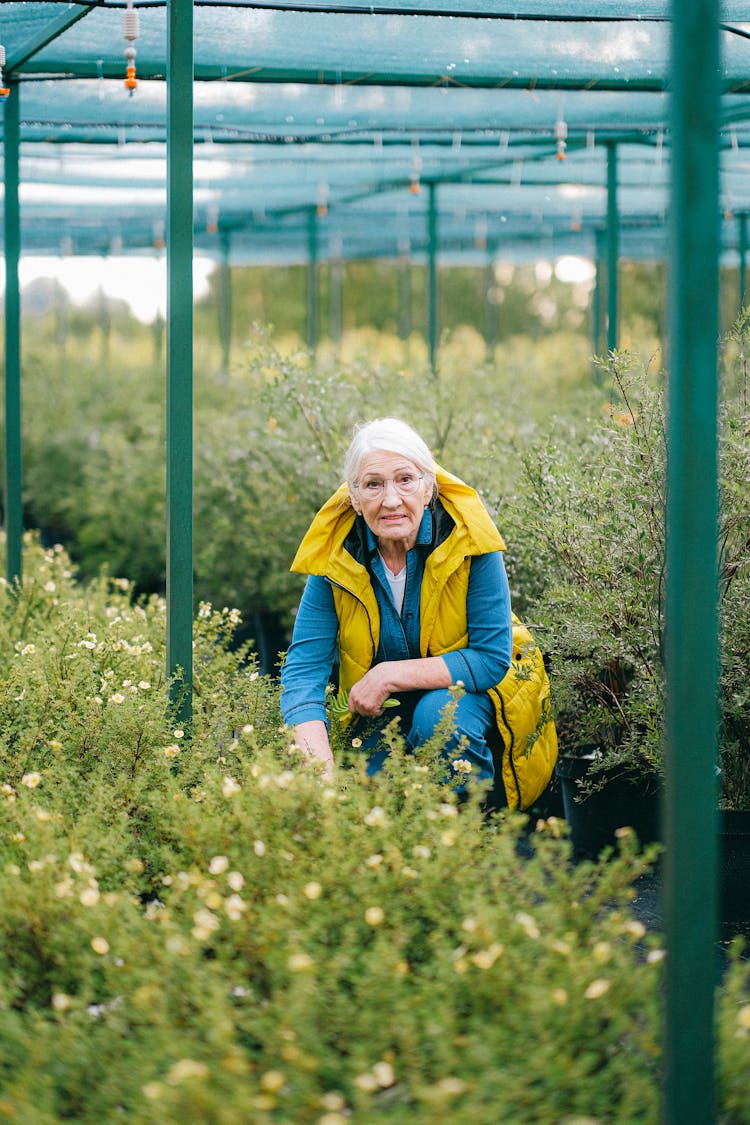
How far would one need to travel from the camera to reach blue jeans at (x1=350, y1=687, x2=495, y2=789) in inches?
127

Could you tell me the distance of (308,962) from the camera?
1894 millimetres

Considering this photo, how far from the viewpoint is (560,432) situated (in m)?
5.29

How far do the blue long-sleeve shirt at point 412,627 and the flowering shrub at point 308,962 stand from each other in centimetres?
38

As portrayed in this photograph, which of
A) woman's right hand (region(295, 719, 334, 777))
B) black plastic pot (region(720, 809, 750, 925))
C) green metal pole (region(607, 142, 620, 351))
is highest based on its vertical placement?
green metal pole (region(607, 142, 620, 351))

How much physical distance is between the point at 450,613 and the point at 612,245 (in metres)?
4.08

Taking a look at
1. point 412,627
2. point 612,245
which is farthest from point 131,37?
point 612,245

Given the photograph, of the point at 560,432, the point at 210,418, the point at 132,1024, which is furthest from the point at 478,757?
the point at 210,418

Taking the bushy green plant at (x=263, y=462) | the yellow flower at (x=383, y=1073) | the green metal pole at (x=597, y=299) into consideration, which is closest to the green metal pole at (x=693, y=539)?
the yellow flower at (x=383, y=1073)

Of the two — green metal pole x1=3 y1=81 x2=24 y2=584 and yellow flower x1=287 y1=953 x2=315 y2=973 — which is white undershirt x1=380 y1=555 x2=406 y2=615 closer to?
yellow flower x1=287 y1=953 x2=315 y2=973

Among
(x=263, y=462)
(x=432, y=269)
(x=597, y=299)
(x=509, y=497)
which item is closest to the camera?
(x=509, y=497)

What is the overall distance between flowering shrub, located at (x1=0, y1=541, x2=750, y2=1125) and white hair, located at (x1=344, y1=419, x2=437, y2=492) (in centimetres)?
79

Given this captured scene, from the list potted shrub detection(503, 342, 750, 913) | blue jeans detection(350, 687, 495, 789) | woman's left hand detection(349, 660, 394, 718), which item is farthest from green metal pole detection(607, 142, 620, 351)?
woman's left hand detection(349, 660, 394, 718)

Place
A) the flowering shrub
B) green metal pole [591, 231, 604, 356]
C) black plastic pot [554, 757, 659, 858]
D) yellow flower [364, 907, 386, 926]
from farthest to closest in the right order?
1. green metal pole [591, 231, 604, 356]
2. black plastic pot [554, 757, 659, 858]
3. yellow flower [364, 907, 386, 926]
4. the flowering shrub

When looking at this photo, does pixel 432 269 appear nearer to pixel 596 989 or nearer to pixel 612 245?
pixel 612 245
